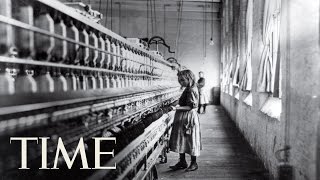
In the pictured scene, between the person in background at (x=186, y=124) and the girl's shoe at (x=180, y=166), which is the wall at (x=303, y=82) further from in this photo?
the girl's shoe at (x=180, y=166)

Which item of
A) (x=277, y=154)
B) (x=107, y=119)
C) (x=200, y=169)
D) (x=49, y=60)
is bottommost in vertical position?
(x=200, y=169)

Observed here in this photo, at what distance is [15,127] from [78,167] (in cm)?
92

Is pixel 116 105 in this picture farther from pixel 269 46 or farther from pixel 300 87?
pixel 269 46

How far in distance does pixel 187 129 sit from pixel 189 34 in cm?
1634

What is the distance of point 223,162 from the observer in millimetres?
6109

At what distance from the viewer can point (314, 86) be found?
2879mm

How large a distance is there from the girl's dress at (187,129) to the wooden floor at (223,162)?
0.41m

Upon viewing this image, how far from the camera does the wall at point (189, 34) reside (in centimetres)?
2100

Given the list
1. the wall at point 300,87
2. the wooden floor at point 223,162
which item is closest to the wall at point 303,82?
the wall at point 300,87

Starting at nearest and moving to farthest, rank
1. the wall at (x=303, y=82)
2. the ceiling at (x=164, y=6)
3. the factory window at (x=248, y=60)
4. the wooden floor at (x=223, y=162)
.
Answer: the wall at (x=303, y=82) < the wooden floor at (x=223, y=162) < the factory window at (x=248, y=60) < the ceiling at (x=164, y=6)

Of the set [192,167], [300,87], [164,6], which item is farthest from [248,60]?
[164,6]

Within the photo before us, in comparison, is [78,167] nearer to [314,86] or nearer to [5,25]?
[5,25]

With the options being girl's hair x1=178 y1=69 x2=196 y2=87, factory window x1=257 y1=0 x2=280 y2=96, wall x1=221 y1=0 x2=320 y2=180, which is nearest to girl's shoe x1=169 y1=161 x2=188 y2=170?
girl's hair x1=178 y1=69 x2=196 y2=87

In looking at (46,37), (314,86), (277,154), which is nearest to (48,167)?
(46,37)
